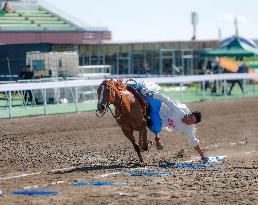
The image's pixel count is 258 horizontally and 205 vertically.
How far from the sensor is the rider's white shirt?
590 inches

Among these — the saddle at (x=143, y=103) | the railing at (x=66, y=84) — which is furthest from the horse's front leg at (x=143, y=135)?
the railing at (x=66, y=84)

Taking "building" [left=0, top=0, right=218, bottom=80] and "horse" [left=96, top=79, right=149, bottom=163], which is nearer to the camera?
"horse" [left=96, top=79, right=149, bottom=163]

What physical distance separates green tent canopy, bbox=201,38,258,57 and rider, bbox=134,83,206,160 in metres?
33.4

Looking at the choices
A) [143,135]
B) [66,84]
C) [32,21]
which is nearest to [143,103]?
[143,135]

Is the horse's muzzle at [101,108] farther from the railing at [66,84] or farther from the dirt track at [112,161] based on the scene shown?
the railing at [66,84]

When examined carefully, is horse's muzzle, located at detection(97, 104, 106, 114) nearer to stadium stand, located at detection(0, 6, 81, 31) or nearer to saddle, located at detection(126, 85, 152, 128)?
saddle, located at detection(126, 85, 152, 128)

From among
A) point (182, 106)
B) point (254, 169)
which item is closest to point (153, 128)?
point (182, 106)

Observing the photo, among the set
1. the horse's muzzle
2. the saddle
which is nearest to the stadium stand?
the saddle

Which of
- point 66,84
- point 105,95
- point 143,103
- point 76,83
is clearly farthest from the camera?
point 76,83

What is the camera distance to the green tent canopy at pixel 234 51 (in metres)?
48.4

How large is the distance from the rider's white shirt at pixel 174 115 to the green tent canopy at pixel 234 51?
3341 cm

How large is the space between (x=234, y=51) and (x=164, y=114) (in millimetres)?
34800

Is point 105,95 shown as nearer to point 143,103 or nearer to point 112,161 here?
point 143,103

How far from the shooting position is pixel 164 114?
1508 centimetres
